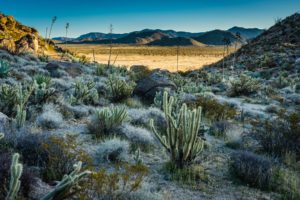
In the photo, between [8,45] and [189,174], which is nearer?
[189,174]

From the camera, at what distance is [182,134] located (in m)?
4.99

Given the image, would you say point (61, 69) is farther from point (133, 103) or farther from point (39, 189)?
point (39, 189)

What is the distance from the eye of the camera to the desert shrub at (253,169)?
468 centimetres

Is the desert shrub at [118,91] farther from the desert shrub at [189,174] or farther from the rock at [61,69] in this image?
the desert shrub at [189,174]

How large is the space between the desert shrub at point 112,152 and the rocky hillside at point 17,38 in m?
19.0

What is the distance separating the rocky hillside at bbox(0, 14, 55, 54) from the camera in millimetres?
23445

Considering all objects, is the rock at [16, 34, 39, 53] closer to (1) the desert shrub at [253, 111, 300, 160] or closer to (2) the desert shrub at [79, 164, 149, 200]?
(1) the desert shrub at [253, 111, 300, 160]

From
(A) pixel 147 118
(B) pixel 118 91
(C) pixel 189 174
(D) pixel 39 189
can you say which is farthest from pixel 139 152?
(B) pixel 118 91

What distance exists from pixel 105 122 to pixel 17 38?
2372 centimetres

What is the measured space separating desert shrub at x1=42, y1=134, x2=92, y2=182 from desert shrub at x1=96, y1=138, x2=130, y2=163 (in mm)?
638

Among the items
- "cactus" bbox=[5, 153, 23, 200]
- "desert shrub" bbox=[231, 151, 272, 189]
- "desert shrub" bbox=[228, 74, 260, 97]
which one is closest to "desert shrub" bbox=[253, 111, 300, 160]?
"desert shrub" bbox=[231, 151, 272, 189]

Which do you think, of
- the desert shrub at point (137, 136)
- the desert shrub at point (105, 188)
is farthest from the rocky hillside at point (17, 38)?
the desert shrub at point (105, 188)

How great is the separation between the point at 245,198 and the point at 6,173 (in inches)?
110

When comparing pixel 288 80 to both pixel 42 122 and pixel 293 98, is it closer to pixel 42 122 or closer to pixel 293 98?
pixel 293 98
